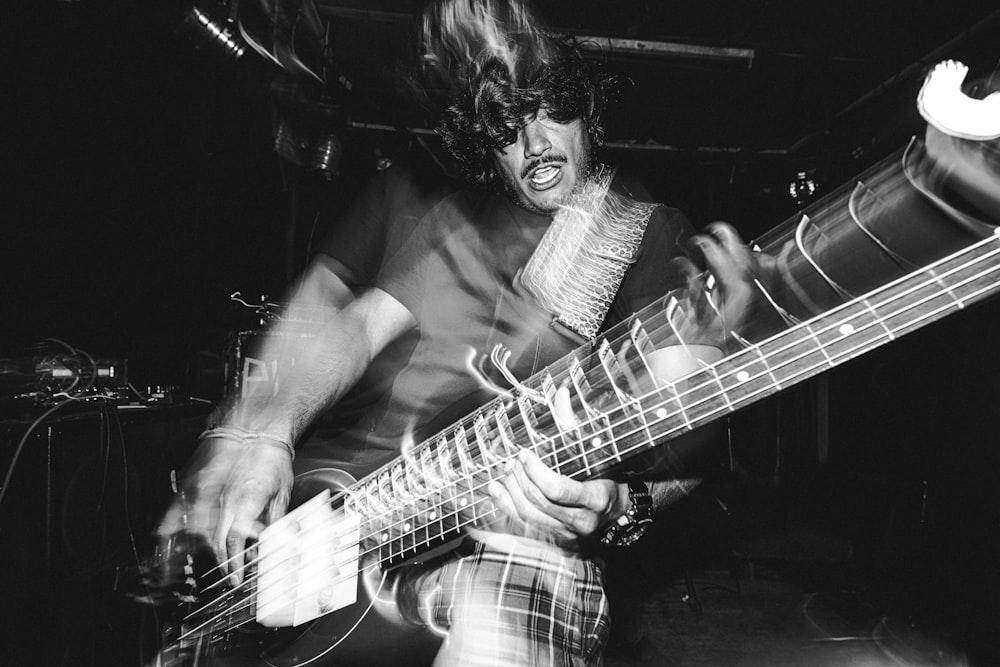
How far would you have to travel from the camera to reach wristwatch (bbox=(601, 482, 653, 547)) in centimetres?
116

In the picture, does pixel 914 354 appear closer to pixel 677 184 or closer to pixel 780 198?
pixel 780 198

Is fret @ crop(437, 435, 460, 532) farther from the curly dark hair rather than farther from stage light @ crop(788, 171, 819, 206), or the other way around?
stage light @ crop(788, 171, 819, 206)

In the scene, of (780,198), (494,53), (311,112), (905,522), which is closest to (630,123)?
(780,198)

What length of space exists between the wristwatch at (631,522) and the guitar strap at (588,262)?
0.40 m

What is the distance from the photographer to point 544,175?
5.47 feet

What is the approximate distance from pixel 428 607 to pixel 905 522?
14.0 ft

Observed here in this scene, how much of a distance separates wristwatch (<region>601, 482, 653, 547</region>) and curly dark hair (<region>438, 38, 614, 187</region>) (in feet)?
3.85

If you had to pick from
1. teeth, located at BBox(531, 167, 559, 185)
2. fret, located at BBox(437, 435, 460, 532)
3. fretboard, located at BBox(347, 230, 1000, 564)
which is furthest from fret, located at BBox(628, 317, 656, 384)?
teeth, located at BBox(531, 167, 559, 185)

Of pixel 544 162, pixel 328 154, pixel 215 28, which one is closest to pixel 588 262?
pixel 544 162

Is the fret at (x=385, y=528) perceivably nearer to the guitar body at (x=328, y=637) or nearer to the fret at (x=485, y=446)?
the guitar body at (x=328, y=637)

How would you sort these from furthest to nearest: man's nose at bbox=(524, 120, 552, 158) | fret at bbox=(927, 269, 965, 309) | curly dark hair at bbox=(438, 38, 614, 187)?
curly dark hair at bbox=(438, 38, 614, 187) < man's nose at bbox=(524, 120, 552, 158) < fret at bbox=(927, 269, 965, 309)

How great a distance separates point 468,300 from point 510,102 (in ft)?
2.53

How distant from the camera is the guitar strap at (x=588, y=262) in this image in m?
1.34

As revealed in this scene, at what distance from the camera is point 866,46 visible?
12.4 feet
